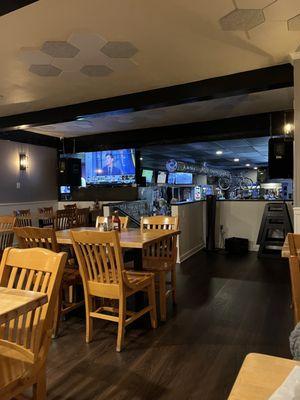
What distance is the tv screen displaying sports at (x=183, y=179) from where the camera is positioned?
13.7 metres

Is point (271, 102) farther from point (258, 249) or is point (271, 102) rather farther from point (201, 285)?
point (201, 285)

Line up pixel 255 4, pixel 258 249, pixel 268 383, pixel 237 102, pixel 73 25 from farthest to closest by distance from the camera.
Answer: pixel 258 249 < pixel 237 102 < pixel 73 25 < pixel 255 4 < pixel 268 383

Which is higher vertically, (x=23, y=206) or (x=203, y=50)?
(x=203, y=50)

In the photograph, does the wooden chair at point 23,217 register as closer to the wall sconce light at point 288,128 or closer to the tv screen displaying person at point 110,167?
the tv screen displaying person at point 110,167

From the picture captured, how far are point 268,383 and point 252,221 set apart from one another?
574 centimetres

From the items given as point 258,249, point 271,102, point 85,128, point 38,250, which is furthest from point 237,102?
point 38,250

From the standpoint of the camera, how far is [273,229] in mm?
5703

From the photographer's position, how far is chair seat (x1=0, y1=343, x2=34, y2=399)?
4.17ft

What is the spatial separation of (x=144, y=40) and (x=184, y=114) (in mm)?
2984

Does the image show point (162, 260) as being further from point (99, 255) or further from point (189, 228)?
point (189, 228)

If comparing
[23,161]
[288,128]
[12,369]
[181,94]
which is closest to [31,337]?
[12,369]

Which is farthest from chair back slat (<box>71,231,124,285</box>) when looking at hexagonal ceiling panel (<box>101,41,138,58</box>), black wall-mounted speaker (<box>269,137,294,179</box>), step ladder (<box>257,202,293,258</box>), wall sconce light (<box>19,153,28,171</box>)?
wall sconce light (<box>19,153,28,171</box>)

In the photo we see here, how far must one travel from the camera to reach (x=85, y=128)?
6945 millimetres

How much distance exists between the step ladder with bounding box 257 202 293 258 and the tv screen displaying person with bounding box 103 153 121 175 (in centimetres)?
368
